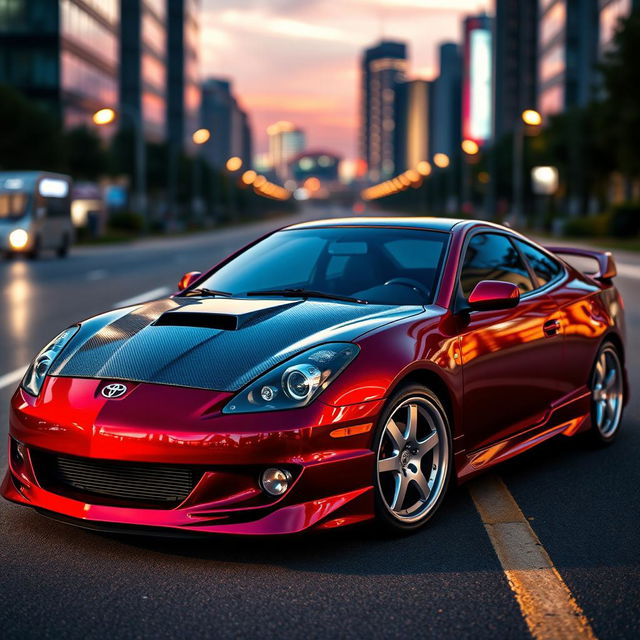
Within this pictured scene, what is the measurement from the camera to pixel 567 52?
96.7 metres

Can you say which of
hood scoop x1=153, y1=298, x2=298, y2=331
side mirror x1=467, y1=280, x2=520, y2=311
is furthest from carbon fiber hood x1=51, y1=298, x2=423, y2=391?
side mirror x1=467, y1=280, x2=520, y2=311

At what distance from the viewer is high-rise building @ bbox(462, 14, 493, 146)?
599ft

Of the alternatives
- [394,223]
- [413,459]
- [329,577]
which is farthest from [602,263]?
[329,577]

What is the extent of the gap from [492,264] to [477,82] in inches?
7278

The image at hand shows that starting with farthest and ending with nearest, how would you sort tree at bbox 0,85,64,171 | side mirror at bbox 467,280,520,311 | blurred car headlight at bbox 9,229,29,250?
tree at bbox 0,85,64,171, blurred car headlight at bbox 9,229,29,250, side mirror at bbox 467,280,520,311

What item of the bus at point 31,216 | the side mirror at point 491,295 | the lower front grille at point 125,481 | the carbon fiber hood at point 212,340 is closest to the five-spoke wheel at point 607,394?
the side mirror at point 491,295

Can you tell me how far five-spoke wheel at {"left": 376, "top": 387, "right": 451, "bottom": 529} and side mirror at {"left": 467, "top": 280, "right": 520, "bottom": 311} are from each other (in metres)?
0.60

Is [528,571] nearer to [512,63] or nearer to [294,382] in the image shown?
[294,382]

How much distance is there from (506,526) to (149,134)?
103 meters

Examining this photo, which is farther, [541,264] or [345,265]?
[541,264]

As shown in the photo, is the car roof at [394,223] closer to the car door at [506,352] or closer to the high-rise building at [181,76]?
the car door at [506,352]

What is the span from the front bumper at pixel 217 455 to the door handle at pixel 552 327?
1837 mm

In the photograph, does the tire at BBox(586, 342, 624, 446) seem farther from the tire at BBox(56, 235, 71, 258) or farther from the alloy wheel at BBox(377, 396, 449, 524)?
the tire at BBox(56, 235, 71, 258)

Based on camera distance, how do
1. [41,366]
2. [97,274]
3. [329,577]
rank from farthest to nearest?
[97,274] < [41,366] < [329,577]
